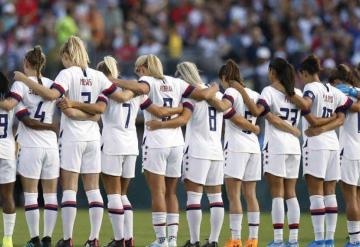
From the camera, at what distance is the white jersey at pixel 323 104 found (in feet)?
53.6

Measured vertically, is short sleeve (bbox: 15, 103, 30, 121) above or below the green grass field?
above

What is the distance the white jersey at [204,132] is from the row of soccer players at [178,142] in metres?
0.01

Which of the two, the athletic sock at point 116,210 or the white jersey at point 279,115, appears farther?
the white jersey at point 279,115

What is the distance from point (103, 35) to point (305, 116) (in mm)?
12330

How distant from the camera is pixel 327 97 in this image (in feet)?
53.7

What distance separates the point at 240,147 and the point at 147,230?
12.8ft

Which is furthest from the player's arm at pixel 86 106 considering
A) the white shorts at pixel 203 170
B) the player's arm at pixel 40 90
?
the white shorts at pixel 203 170

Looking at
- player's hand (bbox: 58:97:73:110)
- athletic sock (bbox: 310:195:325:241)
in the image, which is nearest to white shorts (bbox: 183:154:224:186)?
athletic sock (bbox: 310:195:325:241)

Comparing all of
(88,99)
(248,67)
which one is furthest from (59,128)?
(248,67)

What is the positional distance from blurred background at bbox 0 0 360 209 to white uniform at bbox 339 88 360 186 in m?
7.89

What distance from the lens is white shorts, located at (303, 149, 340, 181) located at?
16219 millimetres

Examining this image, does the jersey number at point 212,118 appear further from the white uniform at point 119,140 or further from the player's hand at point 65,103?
the player's hand at point 65,103

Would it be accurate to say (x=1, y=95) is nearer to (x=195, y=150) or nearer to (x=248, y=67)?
(x=195, y=150)

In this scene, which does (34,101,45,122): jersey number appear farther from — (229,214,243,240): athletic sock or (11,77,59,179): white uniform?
(229,214,243,240): athletic sock
